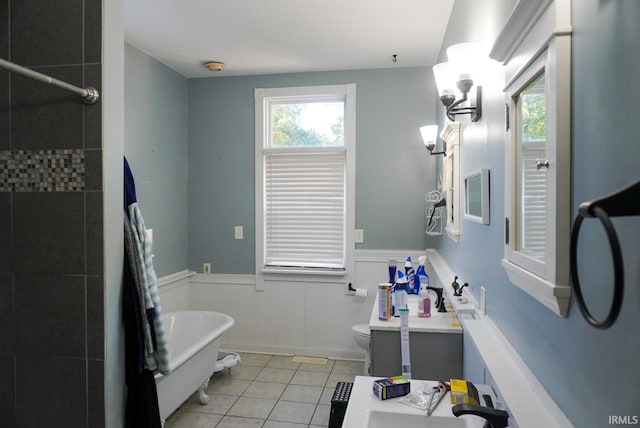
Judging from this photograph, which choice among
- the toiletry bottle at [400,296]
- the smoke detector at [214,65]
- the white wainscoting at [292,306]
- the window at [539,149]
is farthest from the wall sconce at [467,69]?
the smoke detector at [214,65]

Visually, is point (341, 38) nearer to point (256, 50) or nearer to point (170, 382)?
point (256, 50)

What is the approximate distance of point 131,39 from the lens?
3115 millimetres

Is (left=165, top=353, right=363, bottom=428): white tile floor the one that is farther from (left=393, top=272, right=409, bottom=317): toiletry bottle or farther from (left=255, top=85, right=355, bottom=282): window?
(left=393, top=272, right=409, bottom=317): toiletry bottle

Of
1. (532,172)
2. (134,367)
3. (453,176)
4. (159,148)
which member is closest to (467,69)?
(532,172)

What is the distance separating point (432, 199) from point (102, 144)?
2677 mm

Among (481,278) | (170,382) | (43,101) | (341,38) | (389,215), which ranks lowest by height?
(170,382)

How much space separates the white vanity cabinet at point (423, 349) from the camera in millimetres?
2049

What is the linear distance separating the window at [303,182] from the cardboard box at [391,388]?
239 centimetres

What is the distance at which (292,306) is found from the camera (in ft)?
12.8

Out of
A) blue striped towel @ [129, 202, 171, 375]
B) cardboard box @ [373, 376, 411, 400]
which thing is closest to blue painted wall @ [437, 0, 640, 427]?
cardboard box @ [373, 376, 411, 400]

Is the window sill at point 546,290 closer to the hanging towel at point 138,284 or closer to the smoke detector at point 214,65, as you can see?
the hanging towel at point 138,284

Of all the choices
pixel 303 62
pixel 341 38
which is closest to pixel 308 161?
pixel 303 62

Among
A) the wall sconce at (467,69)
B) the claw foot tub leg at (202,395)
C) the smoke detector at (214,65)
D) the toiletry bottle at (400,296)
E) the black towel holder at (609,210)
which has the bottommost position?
the claw foot tub leg at (202,395)

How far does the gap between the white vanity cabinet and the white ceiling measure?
6.36 ft
